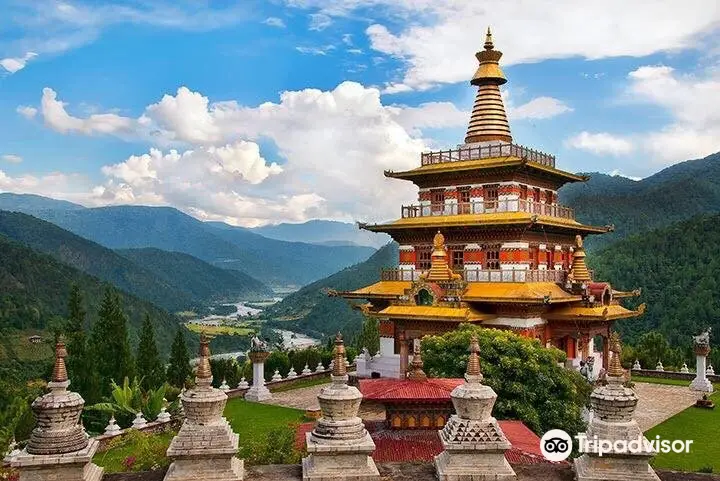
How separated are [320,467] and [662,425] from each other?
68.1 feet

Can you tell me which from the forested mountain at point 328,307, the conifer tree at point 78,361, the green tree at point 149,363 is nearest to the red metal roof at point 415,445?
the conifer tree at point 78,361

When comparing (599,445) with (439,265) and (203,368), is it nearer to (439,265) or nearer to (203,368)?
(203,368)

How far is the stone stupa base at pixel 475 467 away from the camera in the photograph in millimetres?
7590

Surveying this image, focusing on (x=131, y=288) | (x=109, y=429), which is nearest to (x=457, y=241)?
(x=109, y=429)

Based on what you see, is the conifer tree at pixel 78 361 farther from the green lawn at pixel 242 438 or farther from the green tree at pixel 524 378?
the green tree at pixel 524 378

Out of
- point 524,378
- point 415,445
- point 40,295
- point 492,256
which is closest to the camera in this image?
point 415,445

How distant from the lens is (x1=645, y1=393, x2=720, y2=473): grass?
19469 millimetres

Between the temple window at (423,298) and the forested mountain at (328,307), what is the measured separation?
258 feet

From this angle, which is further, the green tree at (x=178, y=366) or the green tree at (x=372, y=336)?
the green tree at (x=372, y=336)

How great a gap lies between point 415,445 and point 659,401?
20792 millimetres

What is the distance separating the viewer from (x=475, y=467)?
7652mm

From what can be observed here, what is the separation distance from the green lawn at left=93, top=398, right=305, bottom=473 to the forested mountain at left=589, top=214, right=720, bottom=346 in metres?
43.4

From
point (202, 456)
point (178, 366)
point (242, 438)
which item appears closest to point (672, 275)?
point (178, 366)

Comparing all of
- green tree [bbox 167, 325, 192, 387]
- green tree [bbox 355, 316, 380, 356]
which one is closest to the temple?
green tree [bbox 355, 316, 380, 356]
